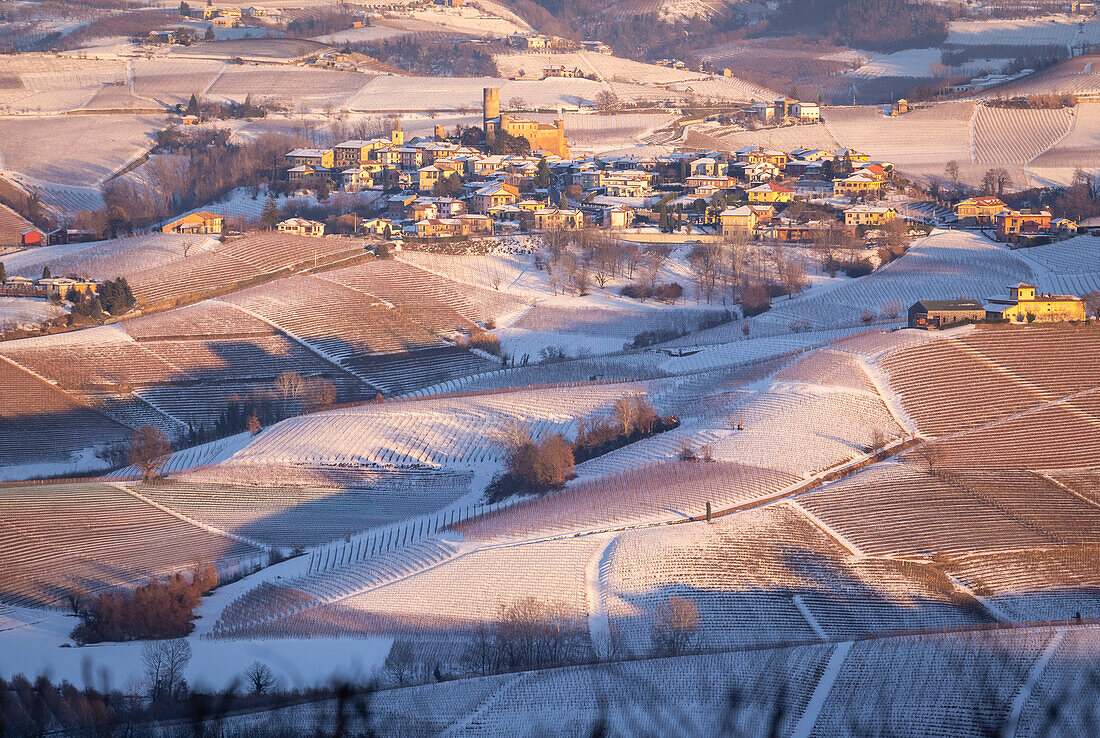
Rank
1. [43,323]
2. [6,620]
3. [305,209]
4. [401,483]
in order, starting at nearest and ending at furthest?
[6,620], [401,483], [43,323], [305,209]

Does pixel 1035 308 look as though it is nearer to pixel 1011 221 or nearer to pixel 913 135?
pixel 1011 221

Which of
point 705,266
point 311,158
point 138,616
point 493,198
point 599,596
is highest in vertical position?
point 311,158

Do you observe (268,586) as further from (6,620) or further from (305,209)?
(305,209)

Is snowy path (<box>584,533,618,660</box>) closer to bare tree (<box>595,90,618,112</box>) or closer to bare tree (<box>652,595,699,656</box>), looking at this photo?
bare tree (<box>652,595,699,656</box>)

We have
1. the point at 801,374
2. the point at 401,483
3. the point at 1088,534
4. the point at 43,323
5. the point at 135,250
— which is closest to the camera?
the point at 1088,534

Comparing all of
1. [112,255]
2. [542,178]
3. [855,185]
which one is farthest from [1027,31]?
[112,255]

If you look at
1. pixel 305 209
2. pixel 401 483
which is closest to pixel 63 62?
pixel 305 209
